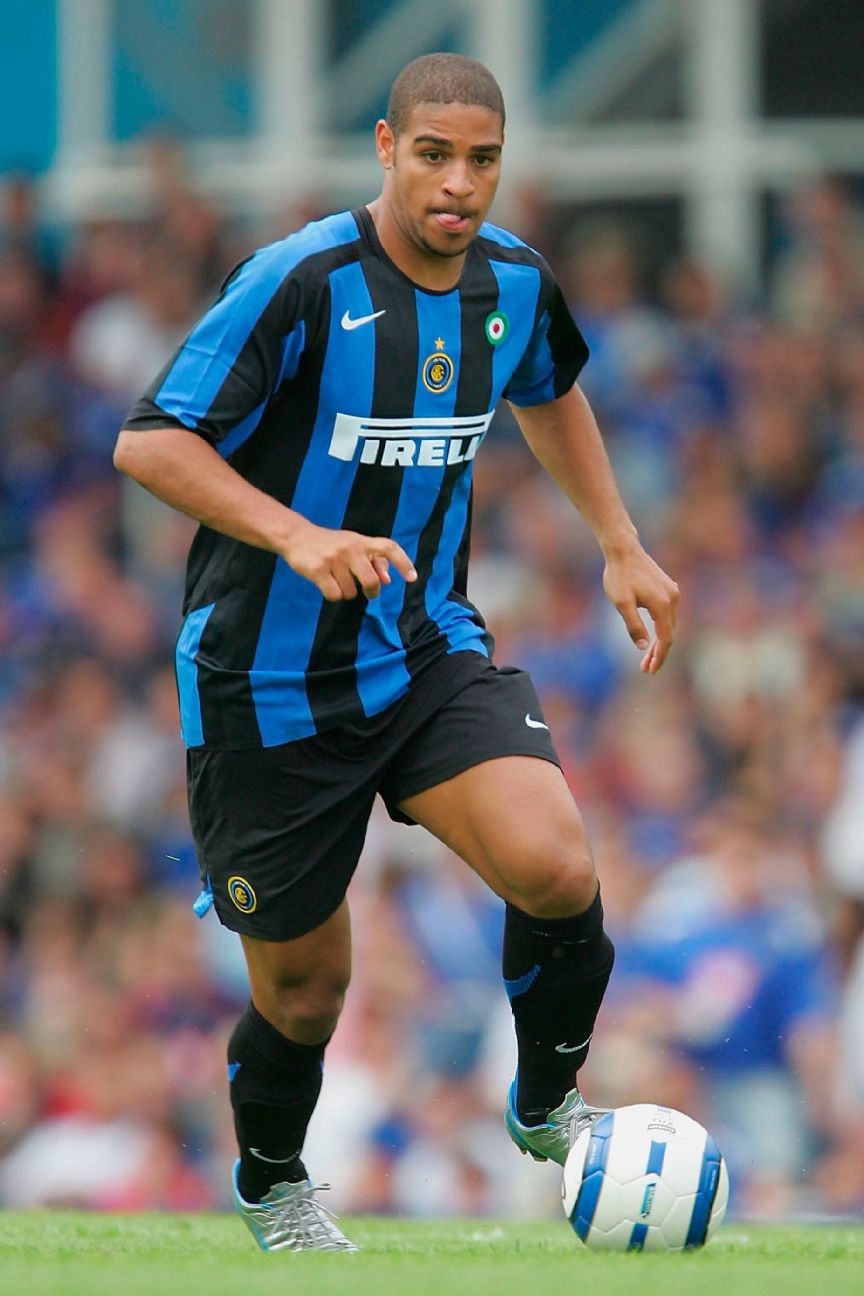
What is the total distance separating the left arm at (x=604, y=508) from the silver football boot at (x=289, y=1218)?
151 centimetres

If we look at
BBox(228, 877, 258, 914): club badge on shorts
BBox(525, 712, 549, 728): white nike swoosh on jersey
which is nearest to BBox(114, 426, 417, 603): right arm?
BBox(525, 712, 549, 728): white nike swoosh on jersey

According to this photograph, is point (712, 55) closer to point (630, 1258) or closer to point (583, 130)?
point (583, 130)

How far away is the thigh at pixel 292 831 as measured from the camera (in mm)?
5301

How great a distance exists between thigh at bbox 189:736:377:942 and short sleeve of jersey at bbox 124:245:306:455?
77 centimetres

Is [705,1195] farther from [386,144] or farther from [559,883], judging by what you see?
[386,144]

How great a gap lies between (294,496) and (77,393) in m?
6.91

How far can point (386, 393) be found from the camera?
17.0 feet

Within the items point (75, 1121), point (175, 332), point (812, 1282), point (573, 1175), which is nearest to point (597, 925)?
point (573, 1175)

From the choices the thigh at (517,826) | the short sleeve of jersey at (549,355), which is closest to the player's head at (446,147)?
the short sleeve of jersey at (549,355)

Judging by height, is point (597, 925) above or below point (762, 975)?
above

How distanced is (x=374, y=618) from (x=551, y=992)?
92 centimetres

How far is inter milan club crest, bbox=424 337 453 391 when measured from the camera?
5.24 metres

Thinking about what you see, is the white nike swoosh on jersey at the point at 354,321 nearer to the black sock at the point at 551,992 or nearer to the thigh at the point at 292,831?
the thigh at the point at 292,831

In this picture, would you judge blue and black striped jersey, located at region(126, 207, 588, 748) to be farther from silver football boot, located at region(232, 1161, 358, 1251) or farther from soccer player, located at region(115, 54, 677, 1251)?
silver football boot, located at region(232, 1161, 358, 1251)
